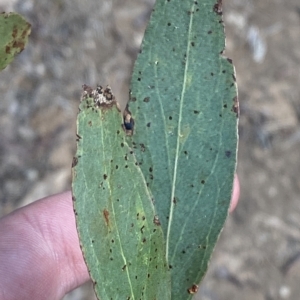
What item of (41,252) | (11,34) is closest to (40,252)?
(41,252)

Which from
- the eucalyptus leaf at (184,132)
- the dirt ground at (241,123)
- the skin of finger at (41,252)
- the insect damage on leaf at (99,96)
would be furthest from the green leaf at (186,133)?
the dirt ground at (241,123)

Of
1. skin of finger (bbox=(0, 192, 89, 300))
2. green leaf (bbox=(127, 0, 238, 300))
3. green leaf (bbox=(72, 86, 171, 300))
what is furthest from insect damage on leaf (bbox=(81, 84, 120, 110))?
skin of finger (bbox=(0, 192, 89, 300))

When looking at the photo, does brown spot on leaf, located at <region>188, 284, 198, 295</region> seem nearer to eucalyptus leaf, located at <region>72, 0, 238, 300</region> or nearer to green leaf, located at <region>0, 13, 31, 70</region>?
eucalyptus leaf, located at <region>72, 0, 238, 300</region>

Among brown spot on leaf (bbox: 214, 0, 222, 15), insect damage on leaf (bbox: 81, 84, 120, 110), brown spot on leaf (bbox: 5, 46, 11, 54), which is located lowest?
insect damage on leaf (bbox: 81, 84, 120, 110)

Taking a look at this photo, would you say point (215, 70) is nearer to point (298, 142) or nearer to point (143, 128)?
point (143, 128)

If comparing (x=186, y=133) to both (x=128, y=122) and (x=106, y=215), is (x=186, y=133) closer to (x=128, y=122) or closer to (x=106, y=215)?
(x=128, y=122)

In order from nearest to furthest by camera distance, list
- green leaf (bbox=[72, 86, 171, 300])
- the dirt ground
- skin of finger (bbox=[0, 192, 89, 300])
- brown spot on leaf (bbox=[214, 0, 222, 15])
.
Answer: green leaf (bbox=[72, 86, 171, 300]) < brown spot on leaf (bbox=[214, 0, 222, 15]) < skin of finger (bbox=[0, 192, 89, 300]) < the dirt ground

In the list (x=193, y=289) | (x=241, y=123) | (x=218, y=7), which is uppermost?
(x=241, y=123)
